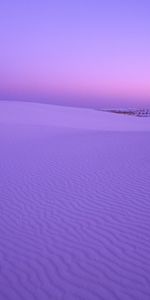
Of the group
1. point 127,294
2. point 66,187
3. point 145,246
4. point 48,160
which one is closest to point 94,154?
point 48,160

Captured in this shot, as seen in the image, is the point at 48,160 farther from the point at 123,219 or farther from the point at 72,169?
the point at 123,219

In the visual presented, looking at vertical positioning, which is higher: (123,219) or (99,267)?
(123,219)

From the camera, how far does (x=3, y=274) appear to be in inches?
162

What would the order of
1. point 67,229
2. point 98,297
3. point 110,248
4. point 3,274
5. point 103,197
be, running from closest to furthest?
point 98,297 → point 3,274 → point 110,248 → point 67,229 → point 103,197

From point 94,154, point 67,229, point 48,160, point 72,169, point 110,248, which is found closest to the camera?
point 110,248

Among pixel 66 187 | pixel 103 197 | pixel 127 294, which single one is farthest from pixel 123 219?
pixel 66 187

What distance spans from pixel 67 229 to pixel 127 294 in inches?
74.2

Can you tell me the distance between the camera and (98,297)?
3596mm

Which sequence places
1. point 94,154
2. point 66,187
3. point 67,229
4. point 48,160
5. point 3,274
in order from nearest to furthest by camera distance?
point 3,274
point 67,229
point 66,187
point 48,160
point 94,154

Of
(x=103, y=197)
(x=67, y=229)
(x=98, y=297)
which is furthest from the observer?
(x=103, y=197)

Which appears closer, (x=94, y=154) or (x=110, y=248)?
(x=110, y=248)

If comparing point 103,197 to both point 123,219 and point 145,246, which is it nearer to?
point 123,219

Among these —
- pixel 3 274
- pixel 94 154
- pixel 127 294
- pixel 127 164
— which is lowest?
pixel 3 274

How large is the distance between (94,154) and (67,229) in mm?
7691
